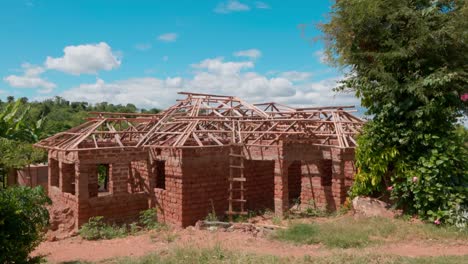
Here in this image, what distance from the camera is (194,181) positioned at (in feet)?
38.1

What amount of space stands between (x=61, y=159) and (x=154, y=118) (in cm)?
358

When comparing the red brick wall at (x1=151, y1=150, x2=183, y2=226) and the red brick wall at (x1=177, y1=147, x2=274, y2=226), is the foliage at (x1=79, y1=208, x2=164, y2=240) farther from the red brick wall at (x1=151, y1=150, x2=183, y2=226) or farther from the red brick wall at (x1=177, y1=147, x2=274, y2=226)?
the red brick wall at (x1=177, y1=147, x2=274, y2=226)

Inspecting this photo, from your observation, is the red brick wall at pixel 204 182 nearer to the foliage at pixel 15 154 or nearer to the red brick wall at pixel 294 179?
the red brick wall at pixel 294 179

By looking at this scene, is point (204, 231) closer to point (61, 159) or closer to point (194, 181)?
point (194, 181)

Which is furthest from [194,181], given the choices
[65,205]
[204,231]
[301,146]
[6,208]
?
[6,208]

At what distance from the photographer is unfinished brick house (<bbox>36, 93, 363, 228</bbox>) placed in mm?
11781

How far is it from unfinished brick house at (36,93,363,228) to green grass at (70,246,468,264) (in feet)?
11.9

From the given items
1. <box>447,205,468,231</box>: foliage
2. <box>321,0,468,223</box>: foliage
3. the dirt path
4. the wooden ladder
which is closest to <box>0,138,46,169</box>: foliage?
the dirt path

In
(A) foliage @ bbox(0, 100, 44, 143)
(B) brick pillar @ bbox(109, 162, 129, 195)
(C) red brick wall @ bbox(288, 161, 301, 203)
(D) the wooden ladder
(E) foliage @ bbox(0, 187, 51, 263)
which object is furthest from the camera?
(A) foliage @ bbox(0, 100, 44, 143)

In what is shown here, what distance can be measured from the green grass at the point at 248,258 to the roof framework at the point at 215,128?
4.03 metres

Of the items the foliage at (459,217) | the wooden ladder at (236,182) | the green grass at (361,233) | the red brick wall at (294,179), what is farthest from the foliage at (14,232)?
the red brick wall at (294,179)

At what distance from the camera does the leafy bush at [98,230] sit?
36.8ft

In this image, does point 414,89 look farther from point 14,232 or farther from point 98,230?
point 98,230

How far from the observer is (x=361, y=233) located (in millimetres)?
8703
